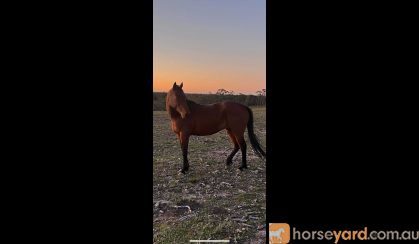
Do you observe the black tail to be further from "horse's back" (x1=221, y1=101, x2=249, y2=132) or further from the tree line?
the tree line

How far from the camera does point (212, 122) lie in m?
1.78

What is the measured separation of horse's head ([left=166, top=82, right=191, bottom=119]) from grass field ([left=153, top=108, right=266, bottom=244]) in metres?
0.07

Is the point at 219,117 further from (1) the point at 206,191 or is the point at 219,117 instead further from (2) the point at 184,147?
(1) the point at 206,191

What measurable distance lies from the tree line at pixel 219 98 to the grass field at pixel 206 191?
5 centimetres

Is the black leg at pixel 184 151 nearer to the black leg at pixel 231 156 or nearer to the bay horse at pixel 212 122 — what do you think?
the bay horse at pixel 212 122

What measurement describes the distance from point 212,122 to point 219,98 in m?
0.18

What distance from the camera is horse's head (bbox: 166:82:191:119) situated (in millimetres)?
1594

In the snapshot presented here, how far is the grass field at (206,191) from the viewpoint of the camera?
4.84ft
